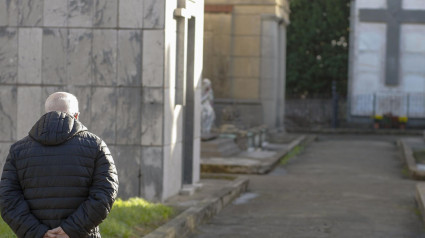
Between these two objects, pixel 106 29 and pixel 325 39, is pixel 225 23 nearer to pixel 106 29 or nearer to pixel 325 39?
pixel 106 29

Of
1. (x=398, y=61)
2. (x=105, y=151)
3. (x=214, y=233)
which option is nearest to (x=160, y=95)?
(x=214, y=233)

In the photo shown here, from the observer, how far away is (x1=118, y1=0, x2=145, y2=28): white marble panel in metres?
10.6

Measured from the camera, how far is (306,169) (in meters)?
18.0

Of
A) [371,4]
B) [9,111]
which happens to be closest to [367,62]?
[371,4]

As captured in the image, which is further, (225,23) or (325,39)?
(325,39)

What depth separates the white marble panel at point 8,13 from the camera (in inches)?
424

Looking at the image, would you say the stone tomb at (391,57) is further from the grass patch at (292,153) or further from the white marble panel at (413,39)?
the grass patch at (292,153)

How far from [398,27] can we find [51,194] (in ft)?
A: 103

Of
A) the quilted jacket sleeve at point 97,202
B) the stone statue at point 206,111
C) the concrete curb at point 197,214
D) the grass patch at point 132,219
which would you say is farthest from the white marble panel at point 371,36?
the quilted jacket sleeve at point 97,202

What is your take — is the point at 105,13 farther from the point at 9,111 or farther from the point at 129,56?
the point at 9,111

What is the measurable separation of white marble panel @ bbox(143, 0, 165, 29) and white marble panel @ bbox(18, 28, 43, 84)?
1370 millimetres

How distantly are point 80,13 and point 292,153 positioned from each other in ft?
38.0

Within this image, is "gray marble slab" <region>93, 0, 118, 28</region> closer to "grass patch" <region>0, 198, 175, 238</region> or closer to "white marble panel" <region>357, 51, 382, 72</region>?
"grass patch" <region>0, 198, 175, 238</region>

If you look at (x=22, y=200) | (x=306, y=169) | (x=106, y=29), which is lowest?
(x=306, y=169)
